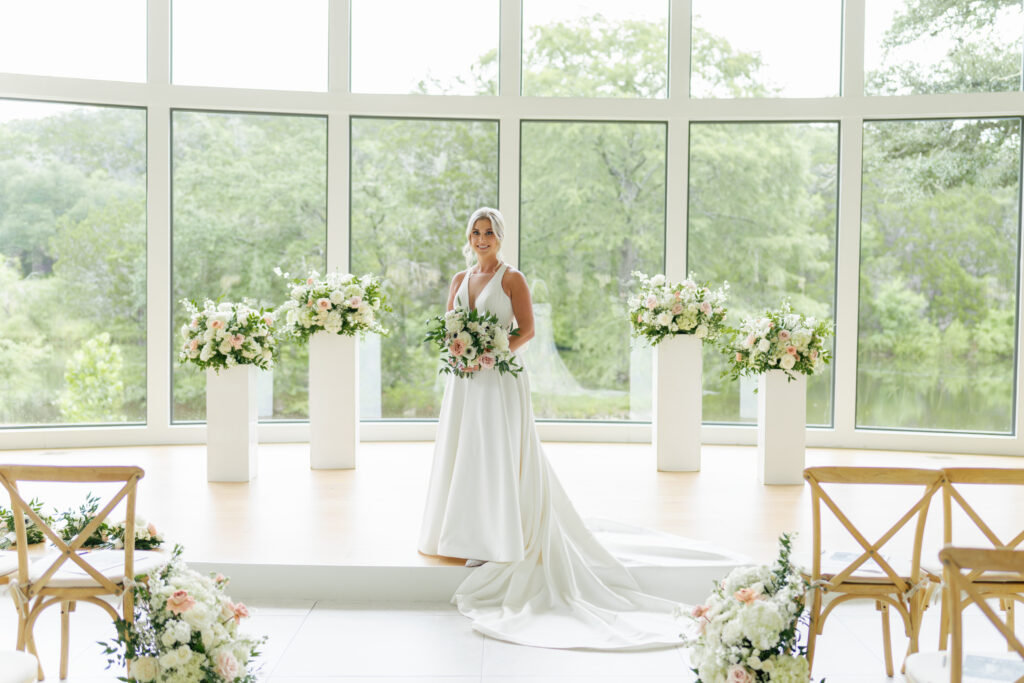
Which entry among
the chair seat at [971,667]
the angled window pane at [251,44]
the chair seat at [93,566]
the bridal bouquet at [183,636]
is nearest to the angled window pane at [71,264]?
the angled window pane at [251,44]

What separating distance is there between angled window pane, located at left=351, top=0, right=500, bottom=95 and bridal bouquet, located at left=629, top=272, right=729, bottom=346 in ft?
10.2

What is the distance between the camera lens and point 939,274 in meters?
9.01

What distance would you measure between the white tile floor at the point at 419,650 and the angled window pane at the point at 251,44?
234 inches

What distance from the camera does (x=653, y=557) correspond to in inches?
194

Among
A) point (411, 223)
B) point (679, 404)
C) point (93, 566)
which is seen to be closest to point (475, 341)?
point (93, 566)

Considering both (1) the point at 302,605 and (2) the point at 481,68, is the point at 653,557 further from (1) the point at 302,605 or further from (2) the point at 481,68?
(2) the point at 481,68

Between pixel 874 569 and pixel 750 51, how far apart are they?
6.90 metres

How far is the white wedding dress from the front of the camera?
446 cm

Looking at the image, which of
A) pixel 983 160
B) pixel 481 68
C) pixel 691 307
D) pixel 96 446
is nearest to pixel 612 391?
pixel 691 307

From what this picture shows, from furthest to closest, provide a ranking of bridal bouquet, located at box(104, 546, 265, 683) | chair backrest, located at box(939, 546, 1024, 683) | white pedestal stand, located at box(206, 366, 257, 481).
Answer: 1. white pedestal stand, located at box(206, 366, 257, 481)
2. bridal bouquet, located at box(104, 546, 265, 683)
3. chair backrest, located at box(939, 546, 1024, 683)

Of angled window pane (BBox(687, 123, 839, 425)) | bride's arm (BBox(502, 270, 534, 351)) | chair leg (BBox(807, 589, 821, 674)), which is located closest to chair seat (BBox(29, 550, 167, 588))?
bride's arm (BBox(502, 270, 534, 351))

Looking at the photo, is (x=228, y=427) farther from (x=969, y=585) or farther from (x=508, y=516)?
(x=969, y=585)

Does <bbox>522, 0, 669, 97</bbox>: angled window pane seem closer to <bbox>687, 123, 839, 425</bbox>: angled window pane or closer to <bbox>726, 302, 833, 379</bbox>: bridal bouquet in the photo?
<bbox>687, 123, 839, 425</bbox>: angled window pane

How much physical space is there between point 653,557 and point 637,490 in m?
1.94
